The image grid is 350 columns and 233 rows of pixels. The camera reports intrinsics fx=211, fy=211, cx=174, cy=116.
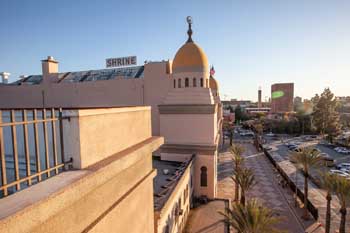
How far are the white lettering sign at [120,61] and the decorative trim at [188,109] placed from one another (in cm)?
1390

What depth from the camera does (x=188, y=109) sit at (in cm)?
2041

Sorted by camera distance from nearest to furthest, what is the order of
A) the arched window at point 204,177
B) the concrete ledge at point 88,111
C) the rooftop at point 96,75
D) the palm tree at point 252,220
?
the concrete ledge at point 88,111 < the palm tree at point 252,220 < the arched window at point 204,177 < the rooftop at point 96,75

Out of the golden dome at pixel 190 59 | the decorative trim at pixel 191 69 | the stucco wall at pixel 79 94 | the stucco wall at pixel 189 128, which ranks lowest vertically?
the stucco wall at pixel 189 128

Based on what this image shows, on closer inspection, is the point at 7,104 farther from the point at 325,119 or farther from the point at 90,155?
the point at 325,119

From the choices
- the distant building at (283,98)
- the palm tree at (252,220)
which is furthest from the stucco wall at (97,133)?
the distant building at (283,98)

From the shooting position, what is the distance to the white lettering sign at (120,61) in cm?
3194

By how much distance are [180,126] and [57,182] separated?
18029 millimetres

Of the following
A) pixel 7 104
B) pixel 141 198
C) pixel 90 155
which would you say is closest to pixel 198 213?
pixel 141 198

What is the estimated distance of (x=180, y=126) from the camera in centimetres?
2081

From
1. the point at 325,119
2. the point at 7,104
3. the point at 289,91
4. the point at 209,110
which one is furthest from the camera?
the point at 289,91

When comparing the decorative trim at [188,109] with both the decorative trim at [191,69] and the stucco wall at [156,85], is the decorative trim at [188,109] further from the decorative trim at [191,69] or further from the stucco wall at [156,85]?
the stucco wall at [156,85]

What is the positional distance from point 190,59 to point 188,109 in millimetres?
5038

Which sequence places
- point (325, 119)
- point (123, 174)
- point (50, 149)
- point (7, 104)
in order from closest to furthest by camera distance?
point (50, 149)
point (123, 174)
point (7, 104)
point (325, 119)

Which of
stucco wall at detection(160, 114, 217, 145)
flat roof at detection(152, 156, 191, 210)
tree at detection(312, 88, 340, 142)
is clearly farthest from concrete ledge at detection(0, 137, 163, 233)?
tree at detection(312, 88, 340, 142)
